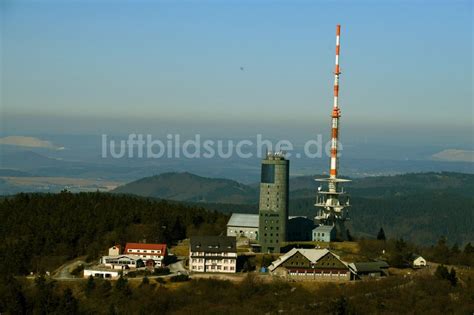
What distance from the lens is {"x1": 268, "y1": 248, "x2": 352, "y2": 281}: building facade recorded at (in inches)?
2719

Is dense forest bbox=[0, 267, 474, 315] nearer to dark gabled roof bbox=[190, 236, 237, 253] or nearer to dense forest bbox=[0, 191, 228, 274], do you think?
dark gabled roof bbox=[190, 236, 237, 253]

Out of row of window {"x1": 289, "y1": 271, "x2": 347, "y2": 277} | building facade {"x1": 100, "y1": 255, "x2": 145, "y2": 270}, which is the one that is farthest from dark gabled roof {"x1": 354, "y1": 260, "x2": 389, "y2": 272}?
building facade {"x1": 100, "y1": 255, "x2": 145, "y2": 270}

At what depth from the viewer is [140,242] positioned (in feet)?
255

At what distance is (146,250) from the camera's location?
2896 inches

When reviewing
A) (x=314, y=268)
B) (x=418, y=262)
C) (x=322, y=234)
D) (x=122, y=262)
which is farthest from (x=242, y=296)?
(x=322, y=234)

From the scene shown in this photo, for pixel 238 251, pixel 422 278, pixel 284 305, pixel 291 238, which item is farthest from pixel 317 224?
pixel 284 305

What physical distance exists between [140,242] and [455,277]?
83.5 feet

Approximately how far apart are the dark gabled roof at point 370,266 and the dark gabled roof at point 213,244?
9303 mm

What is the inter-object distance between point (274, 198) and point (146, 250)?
12857 mm

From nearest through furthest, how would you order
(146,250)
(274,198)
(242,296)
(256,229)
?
(242,296), (146,250), (274,198), (256,229)

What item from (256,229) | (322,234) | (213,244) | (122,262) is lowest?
(122,262)

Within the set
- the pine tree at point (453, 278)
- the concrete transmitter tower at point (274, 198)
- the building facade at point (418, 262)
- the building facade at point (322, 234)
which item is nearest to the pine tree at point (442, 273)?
the pine tree at point (453, 278)

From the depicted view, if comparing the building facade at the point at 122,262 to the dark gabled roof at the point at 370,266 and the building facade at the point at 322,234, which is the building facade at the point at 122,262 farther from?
the building facade at the point at 322,234

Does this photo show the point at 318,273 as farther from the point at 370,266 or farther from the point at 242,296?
the point at 242,296
